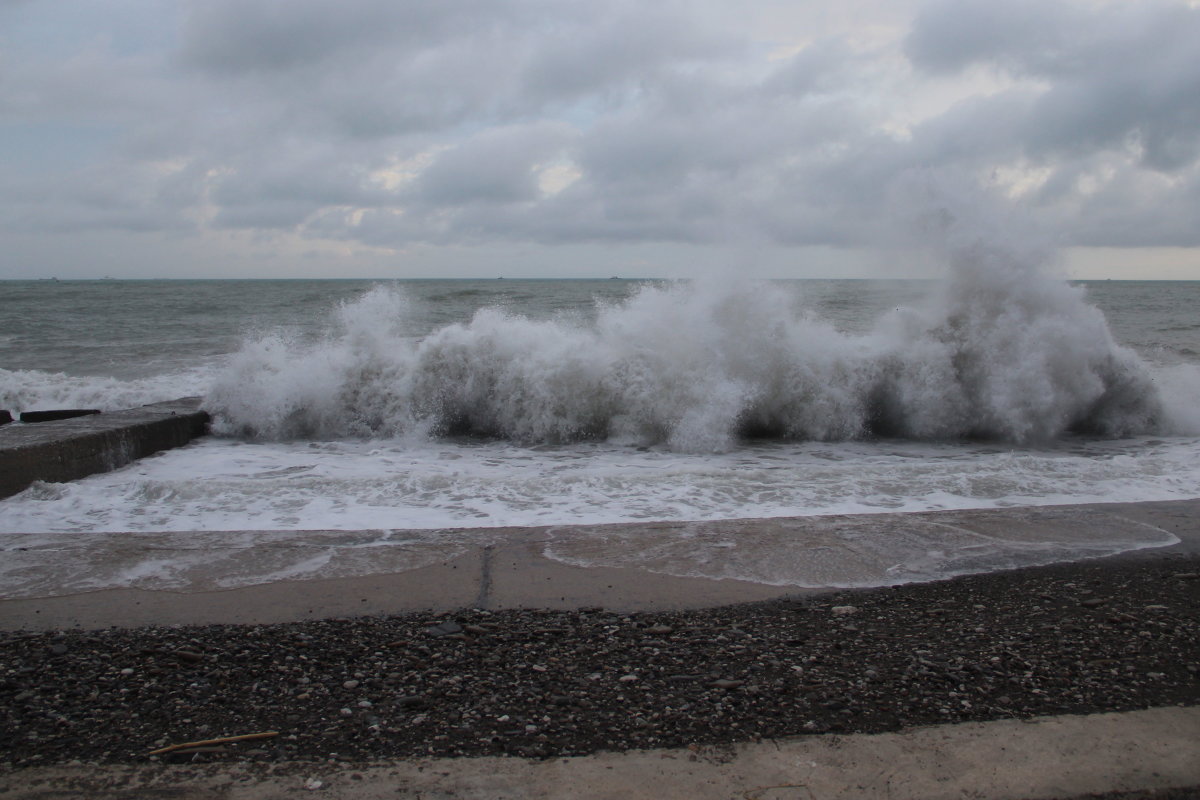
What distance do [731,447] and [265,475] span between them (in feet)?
13.6

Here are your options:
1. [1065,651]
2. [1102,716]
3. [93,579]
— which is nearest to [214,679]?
[93,579]

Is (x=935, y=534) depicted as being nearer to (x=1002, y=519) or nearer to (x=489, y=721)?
(x=1002, y=519)

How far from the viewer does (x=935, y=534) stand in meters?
4.23

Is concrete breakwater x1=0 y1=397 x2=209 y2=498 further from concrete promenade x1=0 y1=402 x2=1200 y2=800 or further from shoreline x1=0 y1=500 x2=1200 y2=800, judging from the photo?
shoreline x1=0 y1=500 x2=1200 y2=800

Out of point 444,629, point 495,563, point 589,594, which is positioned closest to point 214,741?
point 444,629

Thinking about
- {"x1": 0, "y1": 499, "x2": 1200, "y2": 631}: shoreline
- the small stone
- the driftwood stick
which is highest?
the driftwood stick

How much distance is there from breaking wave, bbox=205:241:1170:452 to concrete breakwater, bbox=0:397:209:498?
661mm

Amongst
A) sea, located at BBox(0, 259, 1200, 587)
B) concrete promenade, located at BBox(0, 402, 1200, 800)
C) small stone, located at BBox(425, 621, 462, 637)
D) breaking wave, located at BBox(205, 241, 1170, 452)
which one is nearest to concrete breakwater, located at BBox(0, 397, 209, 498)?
concrete promenade, located at BBox(0, 402, 1200, 800)

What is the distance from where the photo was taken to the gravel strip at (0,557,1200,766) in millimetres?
2115

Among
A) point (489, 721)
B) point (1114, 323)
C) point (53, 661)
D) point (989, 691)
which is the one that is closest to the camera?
point (489, 721)

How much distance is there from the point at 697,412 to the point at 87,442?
520 cm

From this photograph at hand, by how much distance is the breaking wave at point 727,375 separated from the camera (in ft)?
27.0

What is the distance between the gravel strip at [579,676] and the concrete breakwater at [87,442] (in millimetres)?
2916

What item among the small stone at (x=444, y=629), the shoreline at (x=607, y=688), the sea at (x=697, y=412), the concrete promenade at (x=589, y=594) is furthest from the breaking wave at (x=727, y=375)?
the small stone at (x=444, y=629)
